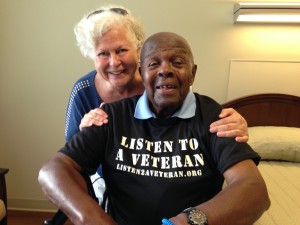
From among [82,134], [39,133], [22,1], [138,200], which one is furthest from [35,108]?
[138,200]

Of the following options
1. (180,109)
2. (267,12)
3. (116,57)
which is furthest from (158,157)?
(267,12)

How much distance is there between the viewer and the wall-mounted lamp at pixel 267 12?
6.74 ft

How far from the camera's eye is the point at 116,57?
4.60 feet

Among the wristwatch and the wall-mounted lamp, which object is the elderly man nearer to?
the wristwatch

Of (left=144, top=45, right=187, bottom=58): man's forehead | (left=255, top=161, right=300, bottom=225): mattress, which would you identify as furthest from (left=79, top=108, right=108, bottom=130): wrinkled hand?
(left=255, top=161, right=300, bottom=225): mattress

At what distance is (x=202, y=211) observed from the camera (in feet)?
2.68

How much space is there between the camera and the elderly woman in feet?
4.52

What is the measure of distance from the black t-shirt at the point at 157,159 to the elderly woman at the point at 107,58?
363 millimetres

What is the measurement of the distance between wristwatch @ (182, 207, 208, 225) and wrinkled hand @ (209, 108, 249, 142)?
0.27 metres

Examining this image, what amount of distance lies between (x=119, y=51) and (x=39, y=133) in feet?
4.98

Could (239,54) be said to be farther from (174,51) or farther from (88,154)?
(88,154)

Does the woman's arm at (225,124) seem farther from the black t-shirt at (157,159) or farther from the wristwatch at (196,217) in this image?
the wristwatch at (196,217)

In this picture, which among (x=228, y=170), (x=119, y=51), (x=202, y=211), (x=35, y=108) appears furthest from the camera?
(x=35, y=108)

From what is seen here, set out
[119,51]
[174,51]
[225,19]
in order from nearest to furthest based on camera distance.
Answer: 1. [174,51]
2. [119,51]
3. [225,19]
